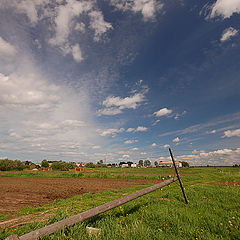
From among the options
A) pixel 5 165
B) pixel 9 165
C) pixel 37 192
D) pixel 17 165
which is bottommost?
pixel 37 192

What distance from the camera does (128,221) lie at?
4.40 m

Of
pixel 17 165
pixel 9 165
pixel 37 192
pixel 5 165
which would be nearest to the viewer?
pixel 37 192

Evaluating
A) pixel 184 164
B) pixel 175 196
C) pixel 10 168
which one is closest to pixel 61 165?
pixel 10 168

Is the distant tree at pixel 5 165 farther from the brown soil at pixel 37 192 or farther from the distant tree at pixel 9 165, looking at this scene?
the brown soil at pixel 37 192

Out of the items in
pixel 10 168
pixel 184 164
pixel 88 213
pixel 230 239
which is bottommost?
pixel 230 239

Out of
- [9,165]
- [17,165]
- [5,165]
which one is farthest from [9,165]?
[17,165]

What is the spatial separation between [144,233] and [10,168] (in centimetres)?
8787

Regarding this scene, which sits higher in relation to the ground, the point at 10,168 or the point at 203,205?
the point at 10,168

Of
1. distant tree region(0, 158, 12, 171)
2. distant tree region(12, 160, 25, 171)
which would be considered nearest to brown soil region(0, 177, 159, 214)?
distant tree region(0, 158, 12, 171)

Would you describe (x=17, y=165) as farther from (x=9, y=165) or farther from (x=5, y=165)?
(x=5, y=165)

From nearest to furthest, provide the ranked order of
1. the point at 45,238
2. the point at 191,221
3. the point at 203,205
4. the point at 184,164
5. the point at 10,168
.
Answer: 1. the point at 45,238
2. the point at 191,221
3. the point at 203,205
4. the point at 10,168
5. the point at 184,164

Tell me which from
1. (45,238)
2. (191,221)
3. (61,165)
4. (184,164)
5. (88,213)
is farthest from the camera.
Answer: (184,164)

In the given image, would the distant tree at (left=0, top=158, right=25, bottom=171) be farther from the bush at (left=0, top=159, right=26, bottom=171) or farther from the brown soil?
the brown soil

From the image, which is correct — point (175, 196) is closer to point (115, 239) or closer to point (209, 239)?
point (209, 239)
